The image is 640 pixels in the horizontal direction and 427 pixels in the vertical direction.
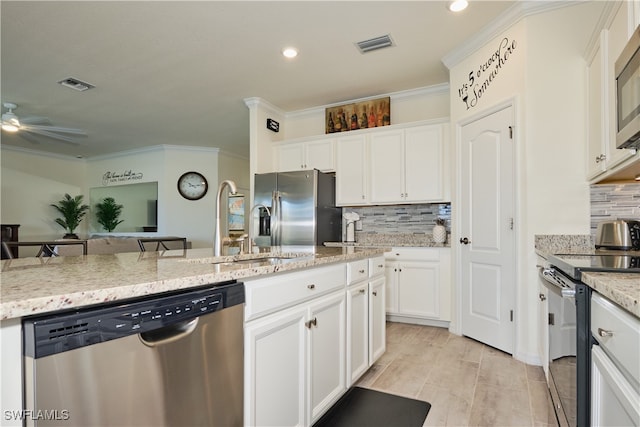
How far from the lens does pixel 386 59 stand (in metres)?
3.28

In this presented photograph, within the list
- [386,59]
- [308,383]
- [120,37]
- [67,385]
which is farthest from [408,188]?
[67,385]

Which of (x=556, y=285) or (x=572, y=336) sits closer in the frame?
(x=572, y=336)

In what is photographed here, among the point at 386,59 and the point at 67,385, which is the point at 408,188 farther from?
the point at 67,385

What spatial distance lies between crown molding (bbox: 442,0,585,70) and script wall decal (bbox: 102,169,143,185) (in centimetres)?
619

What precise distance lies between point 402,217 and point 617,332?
3.25 m

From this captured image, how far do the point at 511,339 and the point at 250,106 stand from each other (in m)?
3.75

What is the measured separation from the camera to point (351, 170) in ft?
13.5

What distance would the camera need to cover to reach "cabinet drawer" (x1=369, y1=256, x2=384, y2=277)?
2.28m

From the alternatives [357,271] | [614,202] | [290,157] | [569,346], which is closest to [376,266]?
[357,271]

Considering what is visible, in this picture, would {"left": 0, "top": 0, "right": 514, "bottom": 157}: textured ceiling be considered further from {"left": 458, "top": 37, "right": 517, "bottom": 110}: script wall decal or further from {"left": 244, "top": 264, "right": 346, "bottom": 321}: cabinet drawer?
{"left": 244, "top": 264, "right": 346, "bottom": 321}: cabinet drawer

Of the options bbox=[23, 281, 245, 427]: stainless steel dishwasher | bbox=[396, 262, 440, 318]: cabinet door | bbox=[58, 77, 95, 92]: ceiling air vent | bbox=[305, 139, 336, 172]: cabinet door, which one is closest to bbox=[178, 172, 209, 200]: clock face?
bbox=[58, 77, 95, 92]: ceiling air vent

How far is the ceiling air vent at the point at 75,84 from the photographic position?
3.69 metres

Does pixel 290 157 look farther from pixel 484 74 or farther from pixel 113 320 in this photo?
pixel 113 320

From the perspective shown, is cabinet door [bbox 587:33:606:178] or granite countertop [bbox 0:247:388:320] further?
cabinet door [bbox 587:33:606:178]
